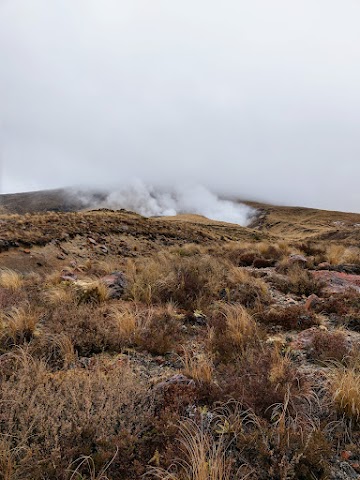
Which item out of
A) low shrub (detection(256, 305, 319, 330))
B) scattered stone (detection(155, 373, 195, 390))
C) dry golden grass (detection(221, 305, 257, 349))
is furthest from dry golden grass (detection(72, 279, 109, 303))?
scattered stone (detection(155, 373, 195, 390))

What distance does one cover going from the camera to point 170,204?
132 m

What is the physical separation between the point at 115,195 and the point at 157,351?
127 metres

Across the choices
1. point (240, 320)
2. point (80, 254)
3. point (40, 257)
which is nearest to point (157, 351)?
point (240, 320)

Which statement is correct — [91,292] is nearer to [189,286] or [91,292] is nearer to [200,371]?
[189,286]

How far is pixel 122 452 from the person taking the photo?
2645 mm

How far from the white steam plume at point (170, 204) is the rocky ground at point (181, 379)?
102073 millimetres

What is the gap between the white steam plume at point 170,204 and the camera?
385ft

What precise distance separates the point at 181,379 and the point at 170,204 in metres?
129

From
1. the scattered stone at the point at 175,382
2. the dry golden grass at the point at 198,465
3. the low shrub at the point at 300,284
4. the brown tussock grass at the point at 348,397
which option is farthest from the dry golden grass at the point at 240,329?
the low shrub at the point at 300,284

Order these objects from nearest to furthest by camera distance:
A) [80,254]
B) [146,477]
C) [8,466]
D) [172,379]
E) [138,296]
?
[8,466], [146,477], [172,379], [138,296], [80,254]

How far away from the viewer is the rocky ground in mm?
2596

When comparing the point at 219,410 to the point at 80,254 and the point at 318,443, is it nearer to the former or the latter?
the point at 318,443

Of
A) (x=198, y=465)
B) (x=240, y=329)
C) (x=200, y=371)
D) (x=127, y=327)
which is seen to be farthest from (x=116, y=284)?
(x=198, y=465)

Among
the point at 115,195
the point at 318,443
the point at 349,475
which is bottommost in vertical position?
the point at 349,475
